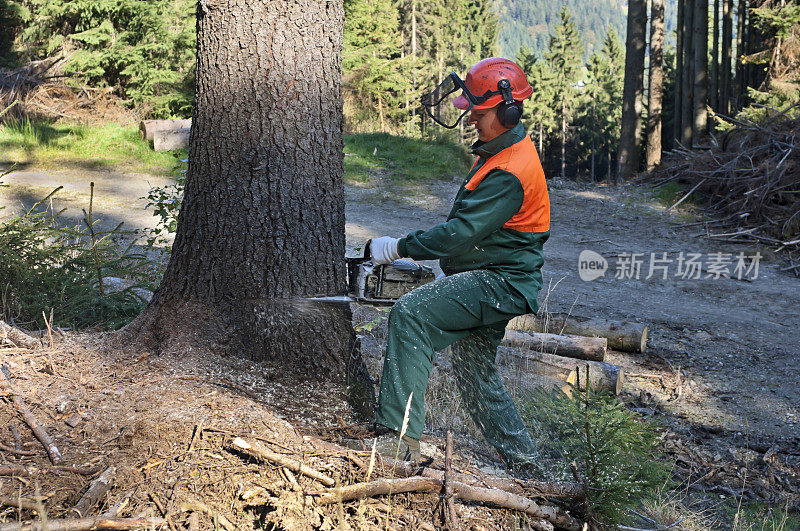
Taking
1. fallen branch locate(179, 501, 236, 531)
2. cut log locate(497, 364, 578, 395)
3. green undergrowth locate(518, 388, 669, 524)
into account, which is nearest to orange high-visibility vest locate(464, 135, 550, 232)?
green undergrowth locate(518, 388, 669, 524)

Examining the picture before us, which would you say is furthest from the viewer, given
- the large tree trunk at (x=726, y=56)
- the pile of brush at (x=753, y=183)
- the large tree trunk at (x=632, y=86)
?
the large tree trunk at (x=726, y=56)

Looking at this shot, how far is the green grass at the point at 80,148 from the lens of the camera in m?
12.3

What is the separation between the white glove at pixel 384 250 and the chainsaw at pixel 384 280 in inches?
4.3

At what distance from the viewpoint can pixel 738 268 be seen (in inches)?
377

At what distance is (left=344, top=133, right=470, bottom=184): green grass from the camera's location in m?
14.0

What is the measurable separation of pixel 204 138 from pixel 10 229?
7.25 feet

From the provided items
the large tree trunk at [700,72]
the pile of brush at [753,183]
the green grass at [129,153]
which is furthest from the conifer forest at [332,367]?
the large tree trunk at [700,72]

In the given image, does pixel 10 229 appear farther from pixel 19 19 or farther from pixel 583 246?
pixel 19 19

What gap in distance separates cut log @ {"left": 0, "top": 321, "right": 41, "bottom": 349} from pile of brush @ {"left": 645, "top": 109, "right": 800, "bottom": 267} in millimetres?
10248

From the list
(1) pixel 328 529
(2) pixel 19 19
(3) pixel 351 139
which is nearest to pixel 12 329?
(1) pixel 328 529

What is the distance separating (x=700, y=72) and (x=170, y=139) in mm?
13432

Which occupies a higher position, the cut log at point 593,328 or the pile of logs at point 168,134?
the pile of logs at point 168,134

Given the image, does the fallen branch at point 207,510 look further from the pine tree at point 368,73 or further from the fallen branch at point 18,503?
the pine tree at point 368,73

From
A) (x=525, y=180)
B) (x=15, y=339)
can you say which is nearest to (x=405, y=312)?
(x=525, y=180)
